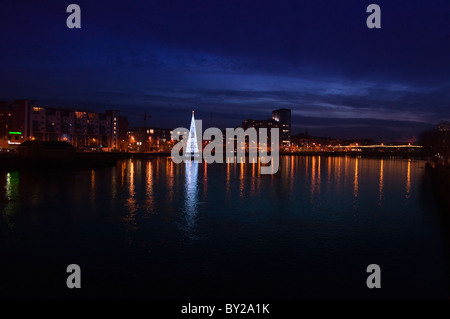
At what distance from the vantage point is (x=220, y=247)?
12.9m

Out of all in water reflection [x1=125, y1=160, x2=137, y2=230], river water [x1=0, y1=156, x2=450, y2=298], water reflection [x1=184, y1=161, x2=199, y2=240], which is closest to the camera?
river water [x1=0, y1=156, x2=450, y2=298]

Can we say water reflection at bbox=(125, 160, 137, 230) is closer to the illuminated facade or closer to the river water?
the river water

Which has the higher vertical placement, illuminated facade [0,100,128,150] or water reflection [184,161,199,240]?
illuminated facade [0,100,128,150]

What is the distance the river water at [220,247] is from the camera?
31.3ft

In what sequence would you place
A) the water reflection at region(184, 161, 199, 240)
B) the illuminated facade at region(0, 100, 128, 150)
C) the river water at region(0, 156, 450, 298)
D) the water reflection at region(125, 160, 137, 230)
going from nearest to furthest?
the river water at region(0, 156, 450, 298), the water reflection at region(184, 161, 199, 240), the water reflection at region(125, 160, 137, 230), the illuminated facade at region(0, 100, 128, 150)

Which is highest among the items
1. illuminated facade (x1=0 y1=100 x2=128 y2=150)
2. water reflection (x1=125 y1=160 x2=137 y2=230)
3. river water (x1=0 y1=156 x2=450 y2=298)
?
illuminated facade (x1=0 y1=100 x2=128 y2=150)

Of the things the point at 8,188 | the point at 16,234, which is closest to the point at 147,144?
the point at 8,188

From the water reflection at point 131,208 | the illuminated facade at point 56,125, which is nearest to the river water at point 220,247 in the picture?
the water reflection at point 131,208

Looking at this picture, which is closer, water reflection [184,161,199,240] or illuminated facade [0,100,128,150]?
water reflection [184,161,199,240]

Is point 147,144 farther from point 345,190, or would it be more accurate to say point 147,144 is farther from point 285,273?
point 285,273

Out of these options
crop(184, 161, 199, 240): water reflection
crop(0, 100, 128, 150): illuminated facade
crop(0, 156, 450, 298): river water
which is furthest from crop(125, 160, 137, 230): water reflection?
crop(0, 100, 128, 150): illuminated facade

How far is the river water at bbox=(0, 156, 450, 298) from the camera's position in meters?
9.55
